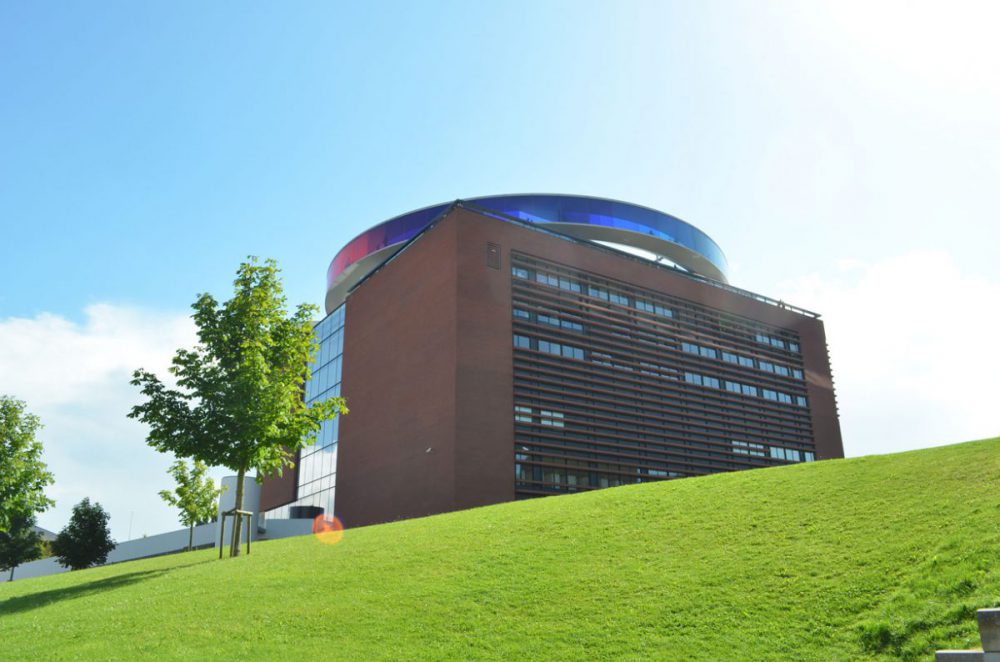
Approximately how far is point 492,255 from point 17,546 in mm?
50450

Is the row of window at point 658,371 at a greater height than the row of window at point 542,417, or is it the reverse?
the row of window at point 658,371

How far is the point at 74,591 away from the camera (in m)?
19.6

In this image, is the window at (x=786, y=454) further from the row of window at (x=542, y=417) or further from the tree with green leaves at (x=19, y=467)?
the tree with green leaves at (x=19, y=467)

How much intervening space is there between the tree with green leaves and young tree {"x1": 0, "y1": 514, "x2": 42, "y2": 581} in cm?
3621

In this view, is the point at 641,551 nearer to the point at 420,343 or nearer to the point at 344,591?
the point at 344,591

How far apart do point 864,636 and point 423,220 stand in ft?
152

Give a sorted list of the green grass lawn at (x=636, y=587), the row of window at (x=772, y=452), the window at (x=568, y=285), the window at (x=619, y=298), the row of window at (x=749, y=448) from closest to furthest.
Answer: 1. the green grass lawn at (x=636, y=587)
2. the window at (x=568, y=285)
3. the window at (x=619, y=298)
4. the row of window at (x=749, y=448)
5. the row of window at (x=772, y=452)

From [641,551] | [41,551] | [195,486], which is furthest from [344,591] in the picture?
[41,551]

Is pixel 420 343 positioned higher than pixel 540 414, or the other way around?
pixel 420 343

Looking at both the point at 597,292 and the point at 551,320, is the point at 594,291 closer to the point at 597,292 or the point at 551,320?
the point at 597,292

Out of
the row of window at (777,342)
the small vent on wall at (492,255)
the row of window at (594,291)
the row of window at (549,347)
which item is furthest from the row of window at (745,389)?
the small vent on wall at (492,255)

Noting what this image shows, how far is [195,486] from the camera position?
42.6 metres

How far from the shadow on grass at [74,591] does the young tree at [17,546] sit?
50930 millimetres

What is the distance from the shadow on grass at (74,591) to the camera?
1809cm
